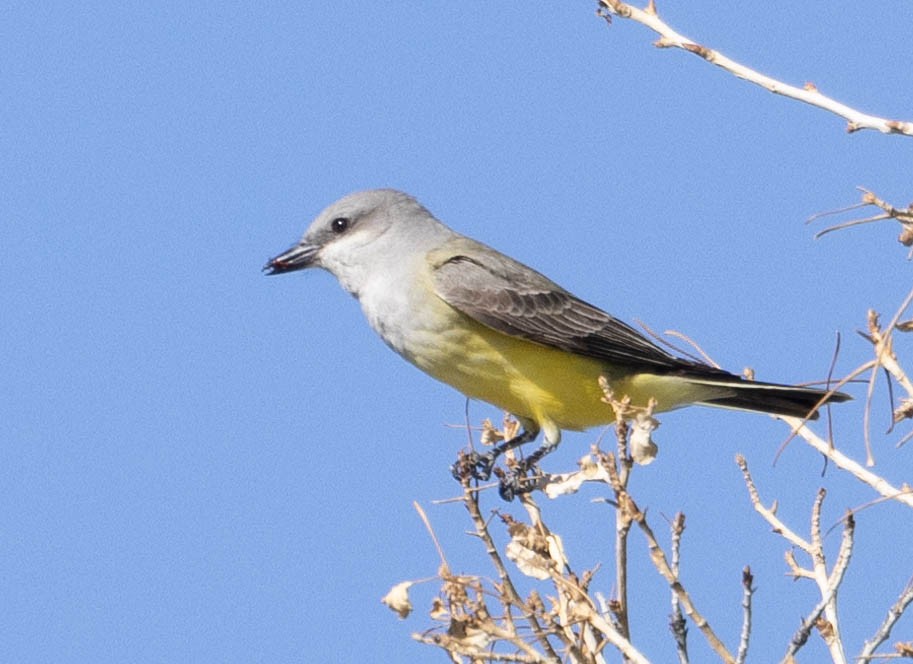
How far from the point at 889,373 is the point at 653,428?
887mm

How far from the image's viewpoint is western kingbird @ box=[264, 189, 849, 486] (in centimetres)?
681

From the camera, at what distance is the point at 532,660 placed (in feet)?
12.0

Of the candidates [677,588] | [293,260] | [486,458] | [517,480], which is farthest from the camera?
[293,260]

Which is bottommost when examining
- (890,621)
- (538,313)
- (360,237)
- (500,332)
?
(890,621)

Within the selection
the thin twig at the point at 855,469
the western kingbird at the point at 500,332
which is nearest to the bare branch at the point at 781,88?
the thin twig at the point at 855,469

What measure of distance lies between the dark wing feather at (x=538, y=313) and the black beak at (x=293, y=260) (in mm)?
726

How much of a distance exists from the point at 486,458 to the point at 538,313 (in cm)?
113

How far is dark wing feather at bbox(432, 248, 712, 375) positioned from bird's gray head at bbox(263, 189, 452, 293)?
323 mm

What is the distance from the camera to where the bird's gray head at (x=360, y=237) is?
7.36m

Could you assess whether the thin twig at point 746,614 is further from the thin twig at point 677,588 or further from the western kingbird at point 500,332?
the western kingbird at point 500,332

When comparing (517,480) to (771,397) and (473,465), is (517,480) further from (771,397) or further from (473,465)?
(771,397)

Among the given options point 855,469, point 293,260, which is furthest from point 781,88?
point 293,260

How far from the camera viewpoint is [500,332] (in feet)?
22.7

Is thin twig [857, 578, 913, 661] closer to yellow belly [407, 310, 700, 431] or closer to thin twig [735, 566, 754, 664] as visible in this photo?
thin twig [735, 566, 754, 664]
